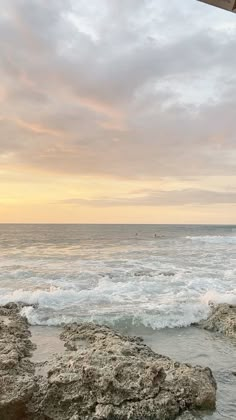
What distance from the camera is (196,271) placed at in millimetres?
19500

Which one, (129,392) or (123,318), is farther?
(123,318)

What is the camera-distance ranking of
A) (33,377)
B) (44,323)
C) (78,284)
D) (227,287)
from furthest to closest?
(78,284), (227,287), (44,323), (33,377)

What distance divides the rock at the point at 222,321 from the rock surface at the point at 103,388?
3260 millimetres

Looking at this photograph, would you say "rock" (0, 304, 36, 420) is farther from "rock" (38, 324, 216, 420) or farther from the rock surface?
"rock" (38, 324, 216, 420)

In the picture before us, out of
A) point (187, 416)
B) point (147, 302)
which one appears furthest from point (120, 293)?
point (187, 416)

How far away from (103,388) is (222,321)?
521 centimetres

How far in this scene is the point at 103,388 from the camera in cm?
543

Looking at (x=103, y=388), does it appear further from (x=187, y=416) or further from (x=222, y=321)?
(x=222, y=321)

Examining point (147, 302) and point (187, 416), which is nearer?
point (187, 416)

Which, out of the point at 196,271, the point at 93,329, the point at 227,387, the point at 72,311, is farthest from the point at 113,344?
the point at 196,271

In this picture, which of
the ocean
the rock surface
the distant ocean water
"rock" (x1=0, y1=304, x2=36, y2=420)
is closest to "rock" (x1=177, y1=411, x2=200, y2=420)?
the rock surface

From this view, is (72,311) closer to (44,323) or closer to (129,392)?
(44,323)

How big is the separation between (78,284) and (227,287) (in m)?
6.21

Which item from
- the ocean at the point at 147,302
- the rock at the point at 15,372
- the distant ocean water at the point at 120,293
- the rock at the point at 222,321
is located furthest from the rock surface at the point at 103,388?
the distant ocean water at the point at 120,293
